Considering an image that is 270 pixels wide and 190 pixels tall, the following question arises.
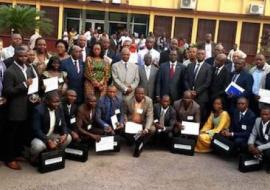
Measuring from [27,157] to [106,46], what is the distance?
8.87ft

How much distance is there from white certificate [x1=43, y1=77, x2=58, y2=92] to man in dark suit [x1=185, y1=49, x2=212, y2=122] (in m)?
2.69

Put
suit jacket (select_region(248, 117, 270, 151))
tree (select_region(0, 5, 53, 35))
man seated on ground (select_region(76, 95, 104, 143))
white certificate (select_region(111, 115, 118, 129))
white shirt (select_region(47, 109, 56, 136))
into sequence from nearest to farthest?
1. white shirt (select_region(47, 109, 56, 136))
2. suit jacket (select_region(248, 117, 270, 151))
3. man seated on ground (select_region(76, 95, 104, 143))
4. white certificate (select_region(111, 115, 118, 129))
5. tree (select_region(0, 5, 53, 35))

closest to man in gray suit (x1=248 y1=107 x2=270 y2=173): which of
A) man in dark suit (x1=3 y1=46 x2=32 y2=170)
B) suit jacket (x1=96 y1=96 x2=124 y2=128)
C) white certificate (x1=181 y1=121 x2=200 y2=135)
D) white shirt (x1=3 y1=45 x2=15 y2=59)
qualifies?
white certificate (x1=181 y1=121 x2=200 y2=135)

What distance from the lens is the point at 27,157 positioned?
6.95 meters

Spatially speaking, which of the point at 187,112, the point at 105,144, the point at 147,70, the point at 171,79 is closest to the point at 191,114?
the point at 187,112

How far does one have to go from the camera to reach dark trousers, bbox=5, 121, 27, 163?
6383 millimetres

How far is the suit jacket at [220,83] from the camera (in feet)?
26.7

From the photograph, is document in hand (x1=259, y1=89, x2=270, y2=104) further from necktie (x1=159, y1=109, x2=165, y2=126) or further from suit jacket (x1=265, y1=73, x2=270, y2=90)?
necktie (x1=159, y1=109, x2=165, y2=126)

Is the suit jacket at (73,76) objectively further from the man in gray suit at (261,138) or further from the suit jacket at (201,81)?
the man in gray suit at (261,138)

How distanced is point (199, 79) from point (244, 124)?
1.24 m

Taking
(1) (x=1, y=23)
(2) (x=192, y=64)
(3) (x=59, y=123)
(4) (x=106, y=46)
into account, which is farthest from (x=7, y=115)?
(1) (x=1, y=23)

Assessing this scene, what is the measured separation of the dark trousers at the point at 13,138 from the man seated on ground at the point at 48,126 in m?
0.28

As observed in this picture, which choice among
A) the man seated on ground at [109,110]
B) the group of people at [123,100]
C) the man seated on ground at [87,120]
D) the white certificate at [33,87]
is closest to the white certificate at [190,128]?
the group of people at [123,100]

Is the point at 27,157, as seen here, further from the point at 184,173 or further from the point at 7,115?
the point at 184,173
